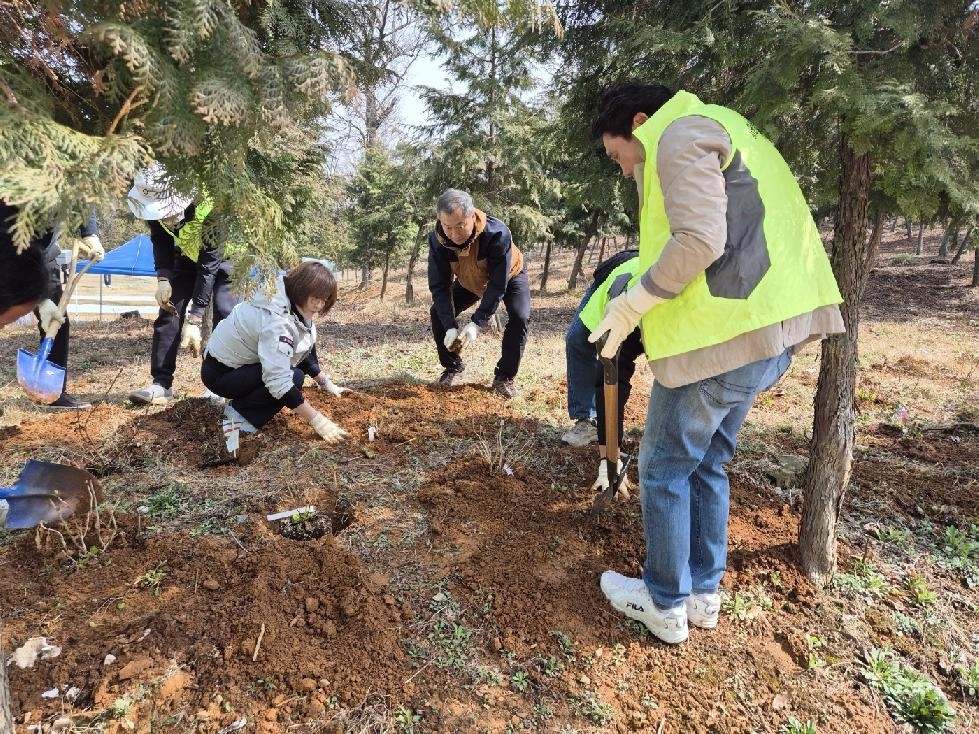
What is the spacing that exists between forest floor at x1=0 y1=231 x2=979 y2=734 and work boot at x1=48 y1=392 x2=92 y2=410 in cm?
30

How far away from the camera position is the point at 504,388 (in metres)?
4.61

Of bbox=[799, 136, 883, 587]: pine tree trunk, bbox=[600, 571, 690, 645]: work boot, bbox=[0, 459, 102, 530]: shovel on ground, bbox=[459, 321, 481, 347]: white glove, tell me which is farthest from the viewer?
bbox=[459, 321, 481, 347]: white glove

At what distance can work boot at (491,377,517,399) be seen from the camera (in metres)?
4.58

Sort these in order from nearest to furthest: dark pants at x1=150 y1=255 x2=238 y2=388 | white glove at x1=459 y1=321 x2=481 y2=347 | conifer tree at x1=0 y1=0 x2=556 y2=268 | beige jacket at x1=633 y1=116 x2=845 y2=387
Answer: conifer tree at x1=0 y1=0 x2=556 y2=268
beige jacket at x1=633 y1=116 x2=845 y2=387
dark pants at x1=150 y1=255 x2=238 y2=388
white glove at x1=459 y1=321 x2=481 y2=347

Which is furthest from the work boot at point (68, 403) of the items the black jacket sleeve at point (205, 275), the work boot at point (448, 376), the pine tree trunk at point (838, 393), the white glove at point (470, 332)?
the pine tree trunk at point (838, 393)

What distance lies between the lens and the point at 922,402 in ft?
15.8

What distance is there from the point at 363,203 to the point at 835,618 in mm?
14905

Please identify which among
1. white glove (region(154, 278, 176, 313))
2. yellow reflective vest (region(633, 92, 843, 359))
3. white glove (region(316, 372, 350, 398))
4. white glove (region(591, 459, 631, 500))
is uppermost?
yellow reflective vest (region(633, 92, 843, 359))

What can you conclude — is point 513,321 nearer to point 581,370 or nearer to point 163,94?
point 581,370

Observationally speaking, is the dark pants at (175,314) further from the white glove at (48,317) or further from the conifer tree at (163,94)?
the conifer tree at (163,94)

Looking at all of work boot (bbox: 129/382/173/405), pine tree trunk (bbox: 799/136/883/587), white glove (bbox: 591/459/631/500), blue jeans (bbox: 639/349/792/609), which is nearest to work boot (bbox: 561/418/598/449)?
white glove (bbox: 591/459/631/500)

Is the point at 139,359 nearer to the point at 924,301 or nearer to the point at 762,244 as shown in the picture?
the point at 762,244

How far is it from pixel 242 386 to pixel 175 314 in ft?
4.40

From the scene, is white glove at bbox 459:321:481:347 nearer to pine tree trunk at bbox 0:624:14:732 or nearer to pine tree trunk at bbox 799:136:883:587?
pine tree trunk at bbox 799:136:883:587
